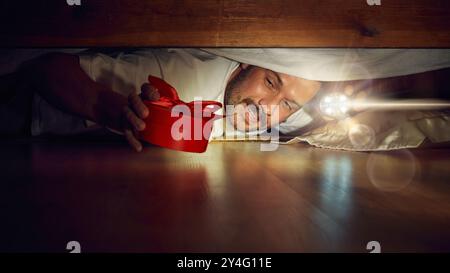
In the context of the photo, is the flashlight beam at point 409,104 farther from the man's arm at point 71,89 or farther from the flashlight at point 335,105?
the man's arm at point 71,89

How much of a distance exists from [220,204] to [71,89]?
1070mm

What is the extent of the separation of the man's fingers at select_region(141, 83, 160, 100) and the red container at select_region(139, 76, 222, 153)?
2 centimetres

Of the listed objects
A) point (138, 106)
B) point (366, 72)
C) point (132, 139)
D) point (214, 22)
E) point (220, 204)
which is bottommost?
point (220, 204)

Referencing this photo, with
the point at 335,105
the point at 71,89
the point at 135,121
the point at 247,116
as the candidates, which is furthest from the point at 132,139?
the point at 335,105

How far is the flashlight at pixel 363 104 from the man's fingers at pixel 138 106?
2.88 ft

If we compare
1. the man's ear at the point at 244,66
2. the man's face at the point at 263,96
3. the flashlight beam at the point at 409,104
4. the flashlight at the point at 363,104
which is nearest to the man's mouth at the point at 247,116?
the man's face at the point at 263,96

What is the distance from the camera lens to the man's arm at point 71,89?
140 centimetres

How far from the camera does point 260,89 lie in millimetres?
1588

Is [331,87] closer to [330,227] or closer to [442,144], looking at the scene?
[442,144]

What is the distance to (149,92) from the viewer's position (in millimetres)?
1037

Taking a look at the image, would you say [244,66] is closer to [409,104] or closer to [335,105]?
[335,105]

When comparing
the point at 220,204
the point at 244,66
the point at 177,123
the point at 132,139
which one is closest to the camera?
the point at 220,204

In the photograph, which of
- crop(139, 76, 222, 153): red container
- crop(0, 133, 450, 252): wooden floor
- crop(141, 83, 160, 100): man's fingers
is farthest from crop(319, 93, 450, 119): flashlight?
Answer: crop(141, 83, 160, 100): man's fingers
